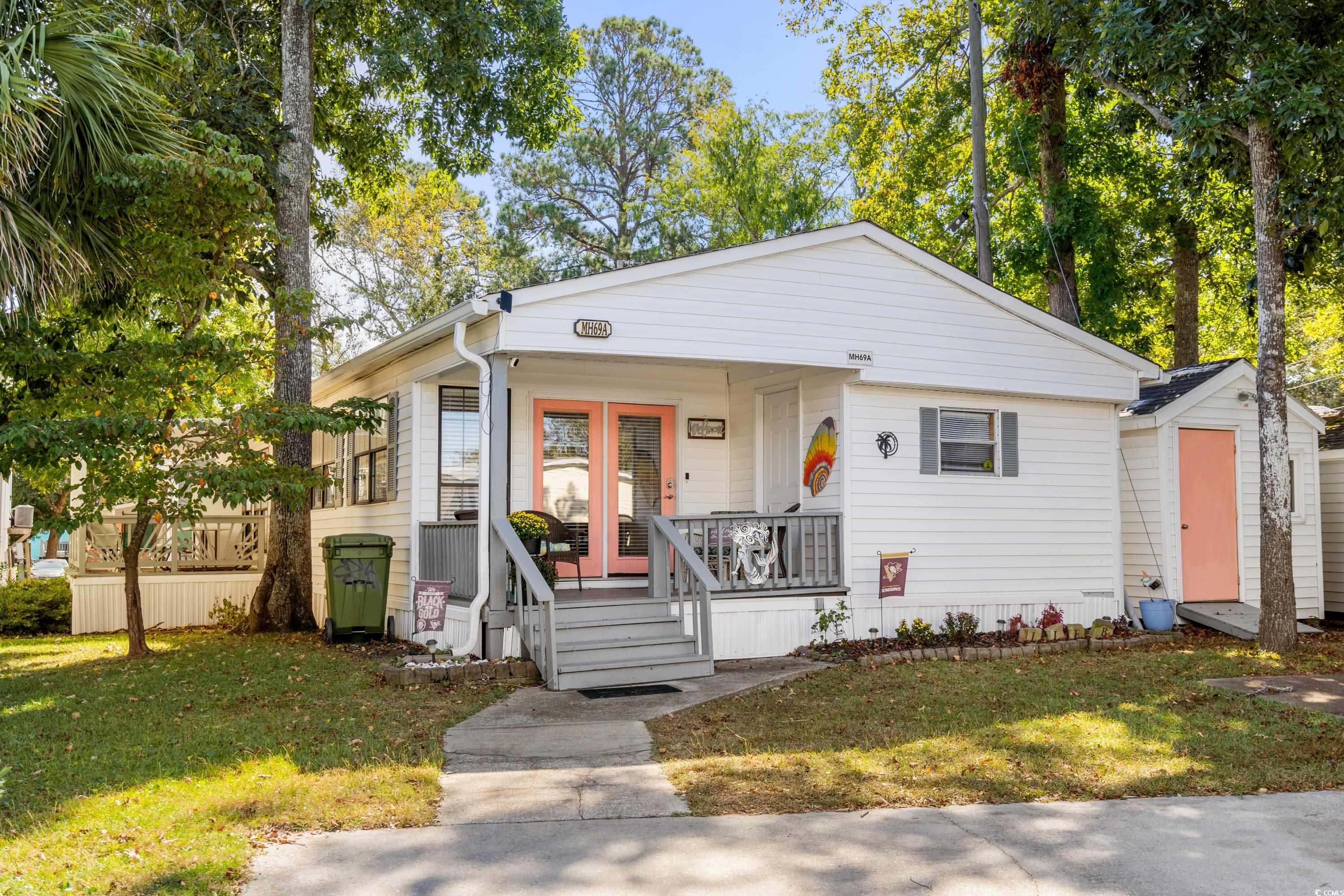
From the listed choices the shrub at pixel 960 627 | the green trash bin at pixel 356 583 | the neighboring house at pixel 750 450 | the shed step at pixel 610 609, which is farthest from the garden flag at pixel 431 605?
the shrub at pixel 960 627

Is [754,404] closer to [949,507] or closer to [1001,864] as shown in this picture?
[949,507]

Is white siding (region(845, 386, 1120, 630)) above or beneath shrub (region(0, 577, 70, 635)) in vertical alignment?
above

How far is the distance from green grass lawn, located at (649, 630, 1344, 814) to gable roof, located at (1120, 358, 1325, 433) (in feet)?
12.8

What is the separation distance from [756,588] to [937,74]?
1379 cm

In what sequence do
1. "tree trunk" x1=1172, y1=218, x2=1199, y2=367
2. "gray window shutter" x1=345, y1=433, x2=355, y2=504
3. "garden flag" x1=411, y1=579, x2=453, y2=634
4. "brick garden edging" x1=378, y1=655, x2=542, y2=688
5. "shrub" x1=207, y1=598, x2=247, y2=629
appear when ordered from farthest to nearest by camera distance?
"tree trunk" x1=1172, y1=218, x2=1199, y2=367, "shrub" x1=207, y1=598, x2=247, y2=629, "gray window shutter" x1=345, y1=433, x2=355, y2=504, "garden flag" x1=411, y1=579, x2=453, y2=634, "brick garden edging" x1=378, y1=655, x2=542, y2=688

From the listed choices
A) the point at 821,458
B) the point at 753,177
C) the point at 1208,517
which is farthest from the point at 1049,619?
the point at 753,177

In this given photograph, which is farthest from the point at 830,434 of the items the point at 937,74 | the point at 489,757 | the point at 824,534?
the point at 937,74

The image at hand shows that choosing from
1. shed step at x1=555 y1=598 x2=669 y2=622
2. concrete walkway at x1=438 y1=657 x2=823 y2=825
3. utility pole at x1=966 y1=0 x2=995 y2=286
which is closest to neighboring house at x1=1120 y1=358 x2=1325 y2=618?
utility pole at x1=966 y1=0 x2=995 y2=286

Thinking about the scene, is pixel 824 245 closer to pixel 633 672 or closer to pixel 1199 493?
pixel 633 672

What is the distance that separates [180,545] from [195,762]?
918 centimetres

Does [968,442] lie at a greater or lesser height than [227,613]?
greater

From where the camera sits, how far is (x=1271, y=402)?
10.5m

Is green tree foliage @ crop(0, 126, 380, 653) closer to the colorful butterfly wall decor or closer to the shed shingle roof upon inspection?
the colorful butterfly wall decor

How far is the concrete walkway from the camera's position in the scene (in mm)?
5184
